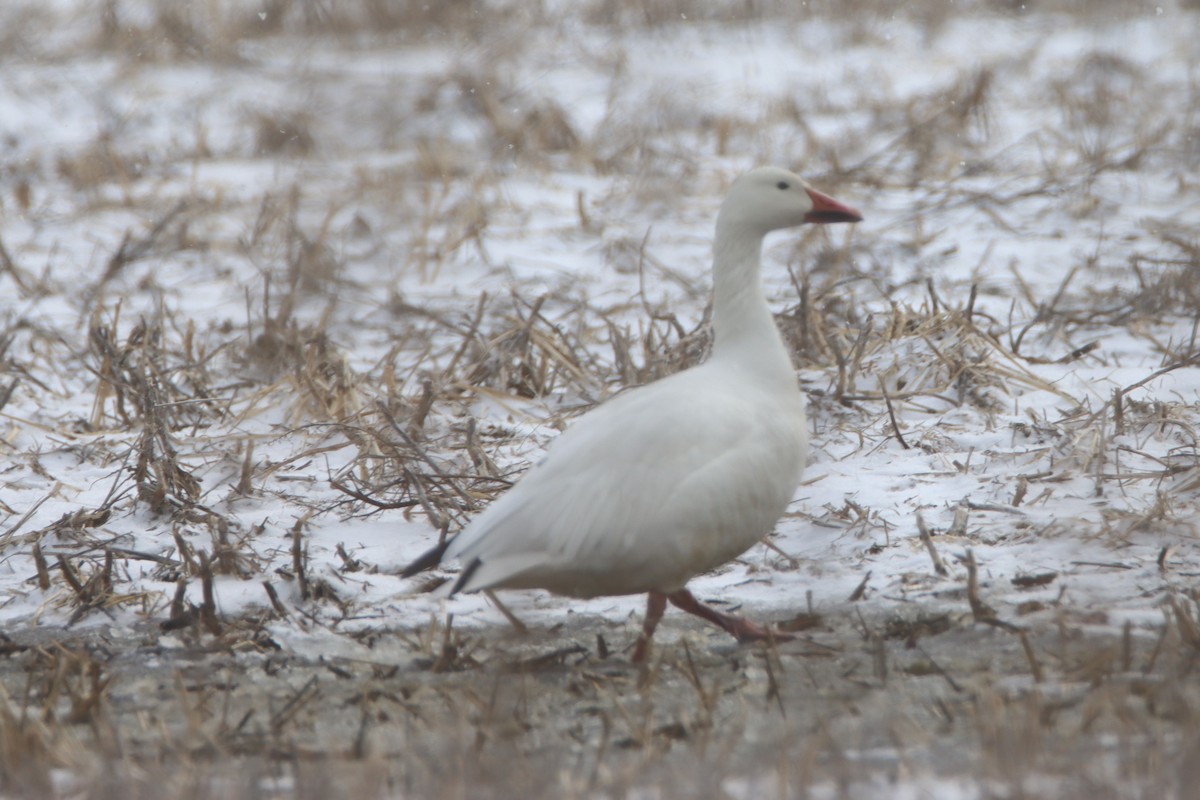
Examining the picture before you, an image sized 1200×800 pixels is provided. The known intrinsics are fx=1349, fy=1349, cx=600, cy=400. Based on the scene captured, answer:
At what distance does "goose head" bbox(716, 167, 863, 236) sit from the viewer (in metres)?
3.67

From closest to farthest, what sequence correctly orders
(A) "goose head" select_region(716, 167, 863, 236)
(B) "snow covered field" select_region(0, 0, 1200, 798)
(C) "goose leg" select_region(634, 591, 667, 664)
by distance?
(B) "snow covered field" select_region(0, 0, 1200, 798) → (C) "goose leg" select_region(634, 591, 667, 664) → (A) "goose head" select_region(716, 167, 863, 236)

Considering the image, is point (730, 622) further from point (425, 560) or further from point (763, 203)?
point (763, 203)

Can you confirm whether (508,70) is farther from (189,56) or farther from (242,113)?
(189,56)

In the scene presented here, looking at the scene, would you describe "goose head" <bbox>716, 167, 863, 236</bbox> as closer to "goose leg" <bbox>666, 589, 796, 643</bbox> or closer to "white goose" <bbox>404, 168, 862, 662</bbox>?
"white goose" <bbox>404, 168, 862, 662</bbox>

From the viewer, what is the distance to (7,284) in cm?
689

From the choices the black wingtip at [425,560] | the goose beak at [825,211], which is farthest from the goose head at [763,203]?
the black wingtip at [425,560]

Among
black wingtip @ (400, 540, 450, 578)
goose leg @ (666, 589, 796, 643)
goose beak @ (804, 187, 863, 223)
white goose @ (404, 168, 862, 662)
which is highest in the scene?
goose beak @ (804, 187, 863, 223)

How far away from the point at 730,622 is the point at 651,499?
47cm

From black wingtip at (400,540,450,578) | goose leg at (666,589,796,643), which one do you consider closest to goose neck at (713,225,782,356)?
goose leg at (666,589,796,643)

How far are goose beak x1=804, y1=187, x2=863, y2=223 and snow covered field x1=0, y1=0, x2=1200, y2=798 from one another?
890mm

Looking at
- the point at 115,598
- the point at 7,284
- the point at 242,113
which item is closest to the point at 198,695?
the point at 115,598

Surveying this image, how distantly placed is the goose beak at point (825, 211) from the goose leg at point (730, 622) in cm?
112

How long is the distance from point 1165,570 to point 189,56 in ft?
29.7

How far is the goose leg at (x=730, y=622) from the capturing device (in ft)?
10.9
